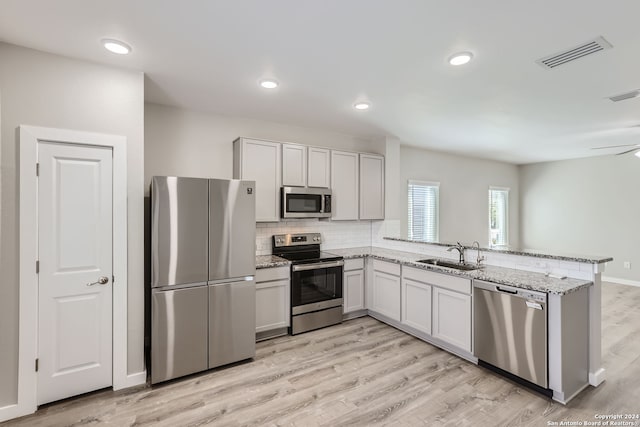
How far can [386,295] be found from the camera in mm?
3943

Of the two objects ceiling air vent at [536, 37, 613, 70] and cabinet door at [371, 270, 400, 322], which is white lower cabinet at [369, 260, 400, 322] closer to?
cabinet door at [371, 270, 400, 322]

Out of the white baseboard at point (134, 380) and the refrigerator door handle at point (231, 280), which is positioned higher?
the refrigerator door handle at point (231, 280)

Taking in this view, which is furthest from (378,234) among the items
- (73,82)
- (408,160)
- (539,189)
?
(539,189)

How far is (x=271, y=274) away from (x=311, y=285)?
556 mm

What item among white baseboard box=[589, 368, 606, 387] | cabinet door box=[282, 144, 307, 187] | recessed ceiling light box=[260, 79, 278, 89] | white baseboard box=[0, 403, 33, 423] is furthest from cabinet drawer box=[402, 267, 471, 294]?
white baseboard box=[0, 403, 33, 423]

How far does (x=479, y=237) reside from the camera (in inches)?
274

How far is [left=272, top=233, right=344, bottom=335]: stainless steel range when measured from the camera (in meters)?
3.65

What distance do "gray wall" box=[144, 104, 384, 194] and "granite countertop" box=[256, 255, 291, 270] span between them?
3.73ft

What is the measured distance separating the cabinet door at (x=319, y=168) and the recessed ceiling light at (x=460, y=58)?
2.08 meters

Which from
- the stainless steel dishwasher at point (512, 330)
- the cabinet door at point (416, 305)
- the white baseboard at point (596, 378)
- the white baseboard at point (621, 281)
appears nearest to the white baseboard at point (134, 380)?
the cabinet door at point (416, 305)

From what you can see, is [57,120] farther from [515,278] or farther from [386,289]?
[515,278]

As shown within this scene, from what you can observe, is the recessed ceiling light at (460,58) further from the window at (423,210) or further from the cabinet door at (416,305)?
the window at (423,210)

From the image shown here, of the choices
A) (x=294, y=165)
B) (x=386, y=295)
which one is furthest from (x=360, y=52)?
(x=386, y=295)

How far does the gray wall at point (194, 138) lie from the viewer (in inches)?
135
